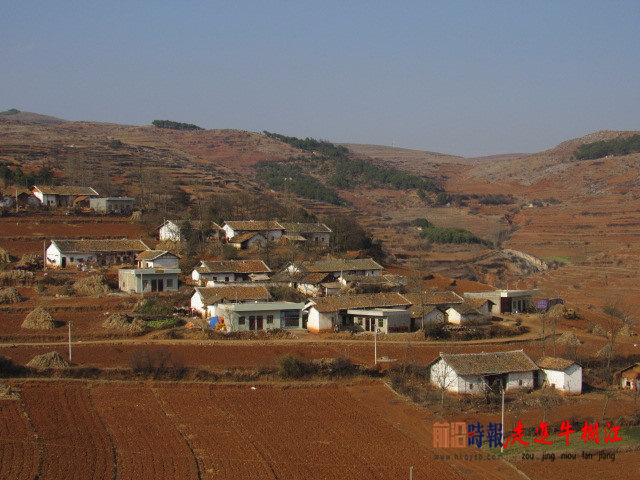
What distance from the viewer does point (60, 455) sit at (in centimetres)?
1628

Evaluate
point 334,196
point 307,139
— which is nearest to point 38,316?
point 334,196

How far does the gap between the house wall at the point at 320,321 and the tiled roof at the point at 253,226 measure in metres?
16.7

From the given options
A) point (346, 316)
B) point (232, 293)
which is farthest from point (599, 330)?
point (232, 293)

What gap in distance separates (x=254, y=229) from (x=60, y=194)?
1600 cm

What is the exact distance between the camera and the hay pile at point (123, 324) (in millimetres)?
31000

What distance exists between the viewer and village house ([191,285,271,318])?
34.3m

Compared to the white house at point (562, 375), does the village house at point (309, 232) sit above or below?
above

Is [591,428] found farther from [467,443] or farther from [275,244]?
[275,244]

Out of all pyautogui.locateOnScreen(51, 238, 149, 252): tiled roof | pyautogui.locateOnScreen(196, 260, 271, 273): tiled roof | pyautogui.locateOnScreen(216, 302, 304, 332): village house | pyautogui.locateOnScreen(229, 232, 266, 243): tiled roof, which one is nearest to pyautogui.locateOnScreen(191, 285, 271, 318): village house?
pyautogui.locateOnScreen(216, 302, 304, 332): village house

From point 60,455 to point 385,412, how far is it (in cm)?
960

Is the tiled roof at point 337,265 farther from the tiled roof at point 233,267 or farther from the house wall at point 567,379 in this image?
the house wall at point 567,379

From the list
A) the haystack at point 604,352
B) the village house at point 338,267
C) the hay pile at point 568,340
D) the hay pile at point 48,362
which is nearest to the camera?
the hay pile at point 48,362

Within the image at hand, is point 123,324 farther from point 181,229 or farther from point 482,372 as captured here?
point 181,229

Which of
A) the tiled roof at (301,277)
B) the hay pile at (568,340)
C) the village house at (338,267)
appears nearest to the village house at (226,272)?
the tiled roof at (301,277)
